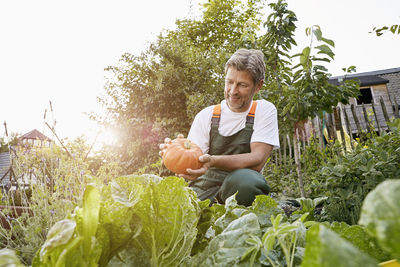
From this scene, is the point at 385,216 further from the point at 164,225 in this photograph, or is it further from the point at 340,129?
the point at 340,129

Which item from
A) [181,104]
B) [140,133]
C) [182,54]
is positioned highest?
[182,54]

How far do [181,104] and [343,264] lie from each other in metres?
6.31

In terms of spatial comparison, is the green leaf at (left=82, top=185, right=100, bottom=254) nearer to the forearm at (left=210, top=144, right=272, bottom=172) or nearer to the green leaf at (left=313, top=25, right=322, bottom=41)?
the forearm at (left=210, top=144, right=272, bottom=172)

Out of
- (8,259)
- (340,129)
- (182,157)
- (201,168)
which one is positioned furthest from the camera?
(340,129)

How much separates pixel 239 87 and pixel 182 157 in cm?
90

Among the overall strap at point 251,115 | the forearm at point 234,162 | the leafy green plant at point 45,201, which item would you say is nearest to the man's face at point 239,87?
the overall strap at point 251,115

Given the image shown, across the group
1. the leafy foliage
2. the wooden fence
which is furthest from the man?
the wooden fence

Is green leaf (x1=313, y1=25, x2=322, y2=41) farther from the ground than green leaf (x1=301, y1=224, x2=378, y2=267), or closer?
farther from the ground

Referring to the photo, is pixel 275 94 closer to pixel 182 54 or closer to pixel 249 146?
pixel 249 146

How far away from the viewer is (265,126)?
105 inches

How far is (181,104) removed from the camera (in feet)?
21.1

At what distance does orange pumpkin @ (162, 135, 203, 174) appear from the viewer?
6.83ft

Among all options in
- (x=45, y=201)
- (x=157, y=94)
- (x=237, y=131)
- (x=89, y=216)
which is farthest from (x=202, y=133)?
(x=157, y=94)

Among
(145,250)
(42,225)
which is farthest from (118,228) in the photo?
(42,225)
